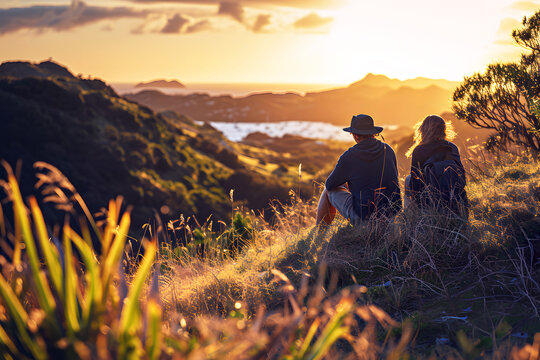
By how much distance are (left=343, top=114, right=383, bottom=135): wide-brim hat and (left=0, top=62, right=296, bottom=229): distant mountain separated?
18.6 meters

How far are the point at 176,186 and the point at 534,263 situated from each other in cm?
2826

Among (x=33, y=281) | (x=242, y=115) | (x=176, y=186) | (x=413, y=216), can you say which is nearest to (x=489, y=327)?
(x=413, y=216)

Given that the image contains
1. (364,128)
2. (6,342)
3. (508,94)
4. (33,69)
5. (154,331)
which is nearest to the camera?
(154,331)

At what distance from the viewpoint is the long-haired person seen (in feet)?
12.6

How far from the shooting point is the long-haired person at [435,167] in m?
3.85

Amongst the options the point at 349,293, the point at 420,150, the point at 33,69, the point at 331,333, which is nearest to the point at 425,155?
the point at 420,150

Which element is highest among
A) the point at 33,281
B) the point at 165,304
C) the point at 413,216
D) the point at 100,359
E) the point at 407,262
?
the point at 33,281

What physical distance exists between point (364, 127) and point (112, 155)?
26.6 m

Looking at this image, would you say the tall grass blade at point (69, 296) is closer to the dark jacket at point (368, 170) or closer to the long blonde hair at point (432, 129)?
the dark jacket at point (368, 170)

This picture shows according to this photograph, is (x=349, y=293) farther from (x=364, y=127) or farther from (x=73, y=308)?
(x=364, y=127)

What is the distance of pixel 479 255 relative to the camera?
298 cm

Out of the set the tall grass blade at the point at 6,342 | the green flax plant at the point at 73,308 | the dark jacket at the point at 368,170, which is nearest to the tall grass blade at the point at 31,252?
the green flax plant at the point at 73,308

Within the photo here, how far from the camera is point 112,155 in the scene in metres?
27.9

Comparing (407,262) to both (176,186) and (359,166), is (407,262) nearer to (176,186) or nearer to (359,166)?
(359,166)
